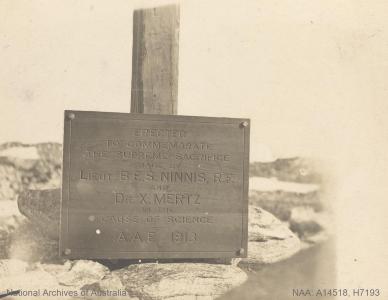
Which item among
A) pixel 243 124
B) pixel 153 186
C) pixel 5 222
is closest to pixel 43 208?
pixel 5 222

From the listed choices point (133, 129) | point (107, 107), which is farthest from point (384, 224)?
point (107, 107)

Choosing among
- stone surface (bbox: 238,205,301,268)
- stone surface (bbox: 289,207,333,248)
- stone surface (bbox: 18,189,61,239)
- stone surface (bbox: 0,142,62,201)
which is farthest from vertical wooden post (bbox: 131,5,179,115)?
stone surface (bbox: 289,207,333,248)

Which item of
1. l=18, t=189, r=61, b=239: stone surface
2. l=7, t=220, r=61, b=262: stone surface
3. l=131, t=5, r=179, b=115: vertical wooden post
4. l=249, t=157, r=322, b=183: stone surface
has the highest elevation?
l=131, t=5, r=179, b=115: vertical wooden post

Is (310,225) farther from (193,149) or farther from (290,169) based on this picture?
(193,149)

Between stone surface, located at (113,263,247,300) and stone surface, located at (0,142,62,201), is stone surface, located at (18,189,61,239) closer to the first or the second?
stone surface, located at (0,142,62,201)

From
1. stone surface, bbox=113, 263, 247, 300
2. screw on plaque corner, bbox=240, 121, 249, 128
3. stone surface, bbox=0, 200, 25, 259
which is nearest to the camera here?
stone surface, bbox=0, 200, 25, 259

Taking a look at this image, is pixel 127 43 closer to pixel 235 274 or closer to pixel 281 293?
pixel 235 274

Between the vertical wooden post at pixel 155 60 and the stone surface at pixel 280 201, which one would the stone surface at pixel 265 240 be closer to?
the stone surface at pixel 280 201

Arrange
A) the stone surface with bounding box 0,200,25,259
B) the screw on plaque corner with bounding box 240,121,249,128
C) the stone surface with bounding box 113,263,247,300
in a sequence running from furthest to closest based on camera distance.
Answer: the screw on plaque corner with bounding box 240,121,249,128, the stone surface with bounding box 113,263,247,300, the stone surface with bounding box 0,200,25,259
